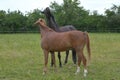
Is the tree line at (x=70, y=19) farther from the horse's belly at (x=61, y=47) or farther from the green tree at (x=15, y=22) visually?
the horse's belly at (x=61, y=47)

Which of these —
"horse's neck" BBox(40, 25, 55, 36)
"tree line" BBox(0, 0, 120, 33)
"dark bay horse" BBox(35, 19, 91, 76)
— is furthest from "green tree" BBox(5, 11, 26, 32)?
"dark bay horse" BBox(35, 19, 91, 76)

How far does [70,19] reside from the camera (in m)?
54.1

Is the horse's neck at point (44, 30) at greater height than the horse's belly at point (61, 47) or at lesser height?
greater

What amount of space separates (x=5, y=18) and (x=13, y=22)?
7.97 feet

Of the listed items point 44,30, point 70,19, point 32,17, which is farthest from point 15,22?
point 44,30

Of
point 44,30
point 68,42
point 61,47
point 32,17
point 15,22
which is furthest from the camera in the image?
point 32,17

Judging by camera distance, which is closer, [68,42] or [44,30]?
[68,42]

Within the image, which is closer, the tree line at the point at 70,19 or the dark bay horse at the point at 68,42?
the dark bay horse at the point at 68,42

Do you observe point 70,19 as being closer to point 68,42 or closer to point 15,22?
point 15,22

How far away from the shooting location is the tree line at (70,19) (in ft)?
163

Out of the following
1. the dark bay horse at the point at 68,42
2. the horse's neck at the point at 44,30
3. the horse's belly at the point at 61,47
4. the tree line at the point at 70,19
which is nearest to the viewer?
the dark bay horse at the point at 68,42

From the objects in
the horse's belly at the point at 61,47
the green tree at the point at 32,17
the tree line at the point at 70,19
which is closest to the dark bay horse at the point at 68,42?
the horse's belly at the point at 61,47

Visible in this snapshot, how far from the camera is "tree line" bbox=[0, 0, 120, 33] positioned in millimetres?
49625

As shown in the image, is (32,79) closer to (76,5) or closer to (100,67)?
(100,67)
